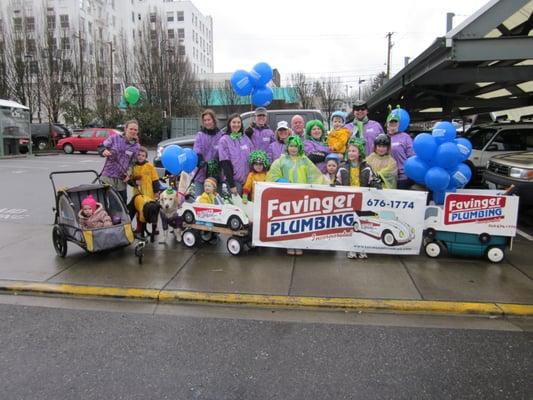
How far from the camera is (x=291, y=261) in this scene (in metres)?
5.75

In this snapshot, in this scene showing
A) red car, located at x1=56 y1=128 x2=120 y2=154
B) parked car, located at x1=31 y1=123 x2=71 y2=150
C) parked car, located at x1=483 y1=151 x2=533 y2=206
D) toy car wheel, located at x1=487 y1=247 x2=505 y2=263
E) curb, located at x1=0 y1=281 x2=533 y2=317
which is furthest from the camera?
parked car, located at x1=31 y1=123 x2=71 y2=150

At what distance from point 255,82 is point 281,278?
3.22m

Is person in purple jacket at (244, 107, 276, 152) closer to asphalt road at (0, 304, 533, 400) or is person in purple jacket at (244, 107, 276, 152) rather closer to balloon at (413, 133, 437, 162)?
balloon at (413, 133, 437, 162)

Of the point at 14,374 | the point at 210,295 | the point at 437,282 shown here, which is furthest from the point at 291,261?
the point at 14,374

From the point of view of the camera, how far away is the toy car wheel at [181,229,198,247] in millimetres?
6227

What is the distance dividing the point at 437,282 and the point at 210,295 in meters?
2.56

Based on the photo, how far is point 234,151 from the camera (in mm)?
6059

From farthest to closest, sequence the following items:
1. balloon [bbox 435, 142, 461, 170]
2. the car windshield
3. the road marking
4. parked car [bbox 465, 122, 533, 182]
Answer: the car windshield < parked car [bbox 465, 122, 533, 182] < the road marking < balloon [bbox 435, 142, 461, 170]

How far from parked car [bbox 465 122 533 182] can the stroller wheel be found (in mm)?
8772

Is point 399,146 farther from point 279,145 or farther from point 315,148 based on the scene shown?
point 279,145

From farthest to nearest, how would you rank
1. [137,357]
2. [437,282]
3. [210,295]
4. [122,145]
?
[122,145] → [437,282] → [210,295] → [137,357]

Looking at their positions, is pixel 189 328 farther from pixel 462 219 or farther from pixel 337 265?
pixel 462 219

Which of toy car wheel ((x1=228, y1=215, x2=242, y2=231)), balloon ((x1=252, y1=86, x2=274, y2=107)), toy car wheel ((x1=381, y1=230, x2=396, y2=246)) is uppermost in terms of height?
balloon ((x1=252, y1=86, x2=274, y2=107))

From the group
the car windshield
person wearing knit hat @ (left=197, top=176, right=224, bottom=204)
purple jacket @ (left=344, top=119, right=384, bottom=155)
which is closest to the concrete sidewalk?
person wearing knit hat @ (left=197, top=176, right=224, bottom=204)
